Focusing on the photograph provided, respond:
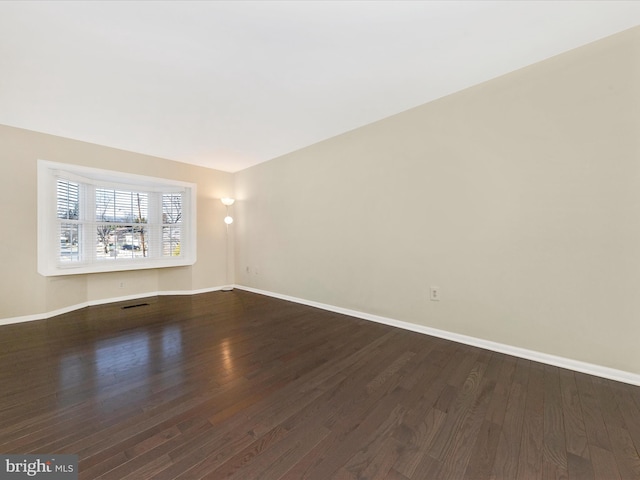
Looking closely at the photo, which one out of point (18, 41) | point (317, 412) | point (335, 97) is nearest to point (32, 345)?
point (18, 41)

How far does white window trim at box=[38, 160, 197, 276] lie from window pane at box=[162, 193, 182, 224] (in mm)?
120

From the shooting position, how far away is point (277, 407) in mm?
1571

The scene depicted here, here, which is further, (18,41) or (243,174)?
(243,174)

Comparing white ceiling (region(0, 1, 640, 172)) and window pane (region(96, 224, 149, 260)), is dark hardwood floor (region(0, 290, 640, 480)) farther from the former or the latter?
white ceiling (region(0, 1, 640, 172))

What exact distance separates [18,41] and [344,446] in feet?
11.5

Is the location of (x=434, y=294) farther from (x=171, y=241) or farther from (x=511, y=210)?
(x=171, y=241)

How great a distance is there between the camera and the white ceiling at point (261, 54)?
5.42 ft

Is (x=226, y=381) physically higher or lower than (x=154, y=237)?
lower

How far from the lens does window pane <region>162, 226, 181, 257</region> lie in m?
4.82

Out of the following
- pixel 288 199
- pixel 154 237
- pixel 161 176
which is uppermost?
pixel 161 176

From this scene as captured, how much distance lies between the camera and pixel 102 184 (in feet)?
13.4

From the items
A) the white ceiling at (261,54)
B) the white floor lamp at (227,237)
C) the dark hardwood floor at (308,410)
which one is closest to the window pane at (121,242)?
the white floor lamp at (227,237)

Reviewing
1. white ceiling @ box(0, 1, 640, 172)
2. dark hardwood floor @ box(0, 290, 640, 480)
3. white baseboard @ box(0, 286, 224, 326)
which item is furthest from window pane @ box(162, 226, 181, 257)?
dark hardwood floor @ box(0, 290, 640, 480)

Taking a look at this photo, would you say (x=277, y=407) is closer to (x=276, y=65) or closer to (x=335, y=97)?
(x=276, y=65)
